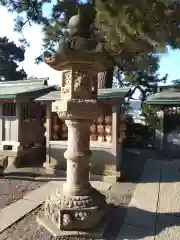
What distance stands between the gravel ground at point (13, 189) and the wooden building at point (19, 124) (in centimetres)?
199

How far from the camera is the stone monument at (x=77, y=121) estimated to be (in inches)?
170

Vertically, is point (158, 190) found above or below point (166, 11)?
below

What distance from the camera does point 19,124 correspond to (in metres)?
9.46

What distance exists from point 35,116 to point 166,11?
6950 millimetres

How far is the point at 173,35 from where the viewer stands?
19.8ft

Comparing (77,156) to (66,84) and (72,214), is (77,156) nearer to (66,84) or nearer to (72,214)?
(72,214)

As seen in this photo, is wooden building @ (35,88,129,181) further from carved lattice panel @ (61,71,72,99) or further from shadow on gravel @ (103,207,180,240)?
carved lattice panel @ (61,71,72,99)

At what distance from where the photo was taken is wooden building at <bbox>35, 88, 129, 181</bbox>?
796 centimetres

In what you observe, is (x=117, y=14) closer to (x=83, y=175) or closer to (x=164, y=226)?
(x=83, y=175)

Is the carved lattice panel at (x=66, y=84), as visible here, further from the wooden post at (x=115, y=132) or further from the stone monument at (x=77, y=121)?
the wooden post at (x=115, y=132)

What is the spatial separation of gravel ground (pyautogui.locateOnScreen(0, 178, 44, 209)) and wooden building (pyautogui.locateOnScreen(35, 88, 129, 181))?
5.03 ft

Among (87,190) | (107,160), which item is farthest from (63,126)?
(87,190)

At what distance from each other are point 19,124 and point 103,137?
339 cm

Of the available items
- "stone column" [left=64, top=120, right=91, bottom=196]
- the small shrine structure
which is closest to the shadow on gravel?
"stone column" [left=64, top=120, right=91, bottom=196]
